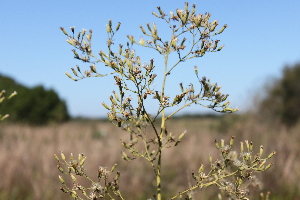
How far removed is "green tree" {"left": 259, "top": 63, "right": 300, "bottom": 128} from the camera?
105 ft

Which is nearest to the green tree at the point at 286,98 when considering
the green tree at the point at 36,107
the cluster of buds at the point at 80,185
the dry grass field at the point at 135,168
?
the dry grass field at the point at 135,168

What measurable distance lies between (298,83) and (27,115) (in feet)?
73.5

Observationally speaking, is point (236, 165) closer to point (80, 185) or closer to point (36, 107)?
point (80, 185)

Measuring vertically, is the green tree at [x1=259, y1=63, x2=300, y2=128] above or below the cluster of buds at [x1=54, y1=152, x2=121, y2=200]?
above

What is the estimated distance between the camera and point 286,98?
108 feet

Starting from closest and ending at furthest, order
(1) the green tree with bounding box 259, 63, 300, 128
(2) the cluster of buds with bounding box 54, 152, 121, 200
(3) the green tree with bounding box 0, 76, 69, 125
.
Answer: (2) the cluster of buds with bounding box 54, 152, 121, 200, (3) the green tree with bounding box 0, 76, 69, 125, (1) the green tree with bounding box 259, 63, 300, 128

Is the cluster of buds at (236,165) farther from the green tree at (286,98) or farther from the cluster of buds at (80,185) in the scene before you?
the green tree at (286,98)

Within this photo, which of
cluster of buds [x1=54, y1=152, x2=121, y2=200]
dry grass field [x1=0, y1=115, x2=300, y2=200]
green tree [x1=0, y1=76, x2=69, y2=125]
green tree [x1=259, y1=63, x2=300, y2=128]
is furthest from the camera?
green tree [x1=259, y1=63, x2=300, y2=128]

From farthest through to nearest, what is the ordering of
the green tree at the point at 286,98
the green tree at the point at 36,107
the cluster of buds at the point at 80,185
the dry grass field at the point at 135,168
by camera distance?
the green tree at the point at 286,98 → the green tree at the point at 36,107 → the dry grass field at the point at 135,168 → the cluster of buds at the point at 80,185

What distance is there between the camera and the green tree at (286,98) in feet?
105

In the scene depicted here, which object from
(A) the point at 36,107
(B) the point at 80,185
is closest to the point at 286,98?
(A) the point at 36,107

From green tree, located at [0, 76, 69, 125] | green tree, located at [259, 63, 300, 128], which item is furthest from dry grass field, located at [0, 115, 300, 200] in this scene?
green tree, located at [259, 63, 300, 128]

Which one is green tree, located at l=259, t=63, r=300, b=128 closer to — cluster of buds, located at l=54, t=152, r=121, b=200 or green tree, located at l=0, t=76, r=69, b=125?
green tree, located at l=0, t=76, r=69, b=125

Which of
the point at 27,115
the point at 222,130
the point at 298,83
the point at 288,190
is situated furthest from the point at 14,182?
the point at 298,83
